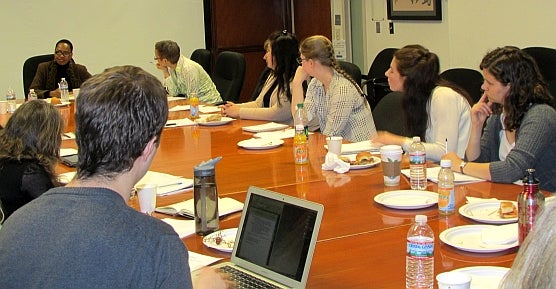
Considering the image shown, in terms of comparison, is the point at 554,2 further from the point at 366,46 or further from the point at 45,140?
the point at 45,140

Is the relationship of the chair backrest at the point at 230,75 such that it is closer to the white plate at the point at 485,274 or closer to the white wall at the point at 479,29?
the white wall at the point at 479,29

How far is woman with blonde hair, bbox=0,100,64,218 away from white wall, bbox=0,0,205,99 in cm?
496

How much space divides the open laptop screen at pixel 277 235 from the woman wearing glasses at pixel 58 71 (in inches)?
212

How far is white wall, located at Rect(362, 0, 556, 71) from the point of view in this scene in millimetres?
5477

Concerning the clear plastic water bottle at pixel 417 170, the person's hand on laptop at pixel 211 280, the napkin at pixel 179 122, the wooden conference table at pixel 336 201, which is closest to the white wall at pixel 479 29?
the wooden conference table at pixel 336 201

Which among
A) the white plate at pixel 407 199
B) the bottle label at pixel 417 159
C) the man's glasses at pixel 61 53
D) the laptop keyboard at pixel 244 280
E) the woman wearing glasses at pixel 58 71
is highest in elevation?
the man's glasses at pixel 61 53

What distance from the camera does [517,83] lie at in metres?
3.34

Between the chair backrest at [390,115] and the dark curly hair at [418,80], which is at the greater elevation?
the dark curly hair at [418,80]

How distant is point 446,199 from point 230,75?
438 cm

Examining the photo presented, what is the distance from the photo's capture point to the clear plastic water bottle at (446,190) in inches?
104

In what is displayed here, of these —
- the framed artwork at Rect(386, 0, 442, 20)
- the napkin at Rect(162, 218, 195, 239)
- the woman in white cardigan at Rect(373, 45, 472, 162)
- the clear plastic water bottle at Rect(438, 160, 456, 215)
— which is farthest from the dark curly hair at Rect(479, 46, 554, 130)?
the framed artwork at Rect(386, 0, 442, 20)

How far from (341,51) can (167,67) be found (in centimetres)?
216

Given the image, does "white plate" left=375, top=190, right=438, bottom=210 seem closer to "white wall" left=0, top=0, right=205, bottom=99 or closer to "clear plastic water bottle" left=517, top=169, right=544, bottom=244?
"clear plastic water bottle" left=517, top=169, right=544, bottom=244

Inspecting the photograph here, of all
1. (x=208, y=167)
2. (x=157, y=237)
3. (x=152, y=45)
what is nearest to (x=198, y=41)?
(x=152, y=45)
